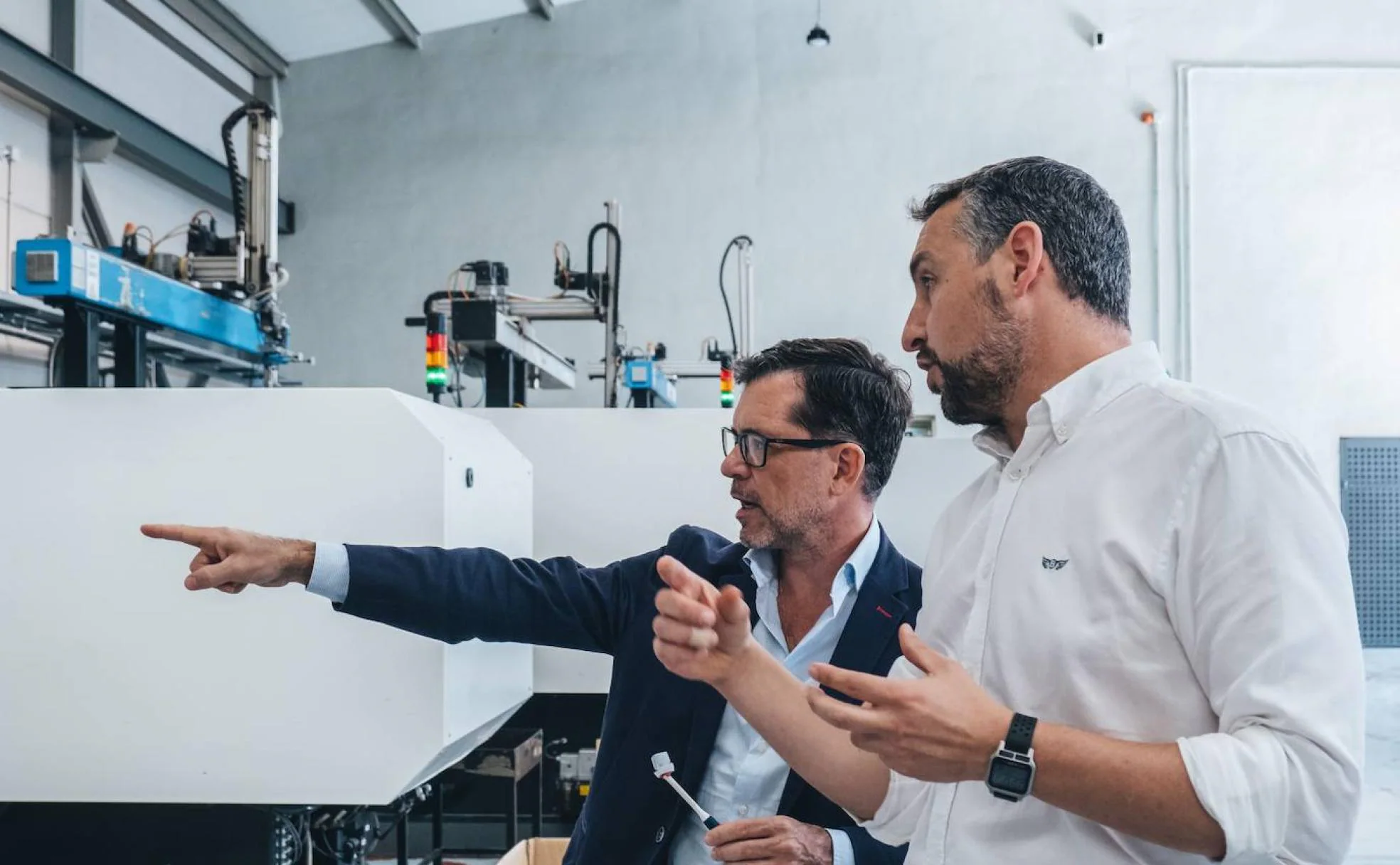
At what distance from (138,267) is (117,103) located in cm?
322

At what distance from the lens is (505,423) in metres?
3.14

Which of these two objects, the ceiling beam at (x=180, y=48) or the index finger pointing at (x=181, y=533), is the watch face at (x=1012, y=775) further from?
the ceiling beam at (x=180, y=48)

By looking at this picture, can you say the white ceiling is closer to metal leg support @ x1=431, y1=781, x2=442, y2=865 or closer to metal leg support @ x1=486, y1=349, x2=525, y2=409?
metal leg support @ x1=486, y1=349, x2=525, y2=409

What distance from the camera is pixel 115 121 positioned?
4.75 m

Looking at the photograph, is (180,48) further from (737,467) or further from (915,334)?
(915,334)

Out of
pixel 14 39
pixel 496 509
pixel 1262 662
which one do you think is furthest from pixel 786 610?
pixel 14 39

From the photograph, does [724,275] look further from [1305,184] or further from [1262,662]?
[1262,662]

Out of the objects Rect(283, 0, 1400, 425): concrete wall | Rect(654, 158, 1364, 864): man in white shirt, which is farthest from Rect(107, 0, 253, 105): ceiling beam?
Rect(654, 158, 1364, 864): man in white shirt

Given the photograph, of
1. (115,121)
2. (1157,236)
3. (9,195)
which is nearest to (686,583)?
(9,195)

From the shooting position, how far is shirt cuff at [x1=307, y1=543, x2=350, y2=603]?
1.56 m

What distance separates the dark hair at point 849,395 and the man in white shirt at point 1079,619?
Result: 56 cm

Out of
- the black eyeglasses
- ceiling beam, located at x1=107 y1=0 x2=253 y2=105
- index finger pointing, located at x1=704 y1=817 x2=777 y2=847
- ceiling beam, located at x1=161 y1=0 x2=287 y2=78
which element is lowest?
index finger pointing, located at x1=704 y1=817 x2=777 y2=847

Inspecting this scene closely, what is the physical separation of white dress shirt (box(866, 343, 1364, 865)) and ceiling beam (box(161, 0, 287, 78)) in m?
5.68

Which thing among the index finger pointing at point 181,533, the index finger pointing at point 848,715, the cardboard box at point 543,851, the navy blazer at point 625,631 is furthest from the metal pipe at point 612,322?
the index finger pointing at point 848,715
